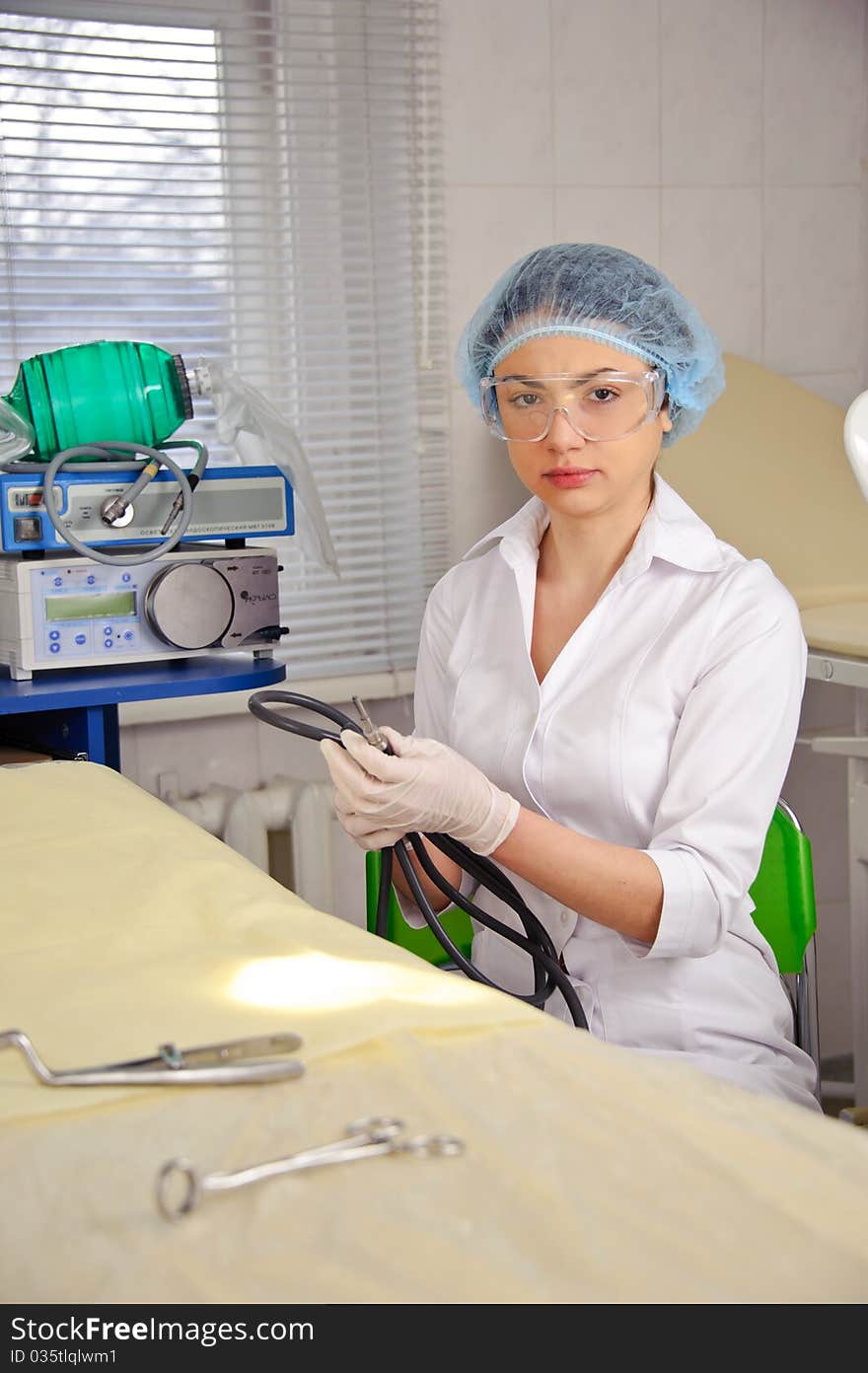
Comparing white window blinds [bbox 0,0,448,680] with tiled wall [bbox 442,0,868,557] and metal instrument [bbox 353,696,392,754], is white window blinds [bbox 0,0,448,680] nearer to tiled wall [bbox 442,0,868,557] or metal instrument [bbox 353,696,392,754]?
tiled wall [bbox 442,0,868,557]

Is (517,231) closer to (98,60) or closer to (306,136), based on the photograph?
(306,136)

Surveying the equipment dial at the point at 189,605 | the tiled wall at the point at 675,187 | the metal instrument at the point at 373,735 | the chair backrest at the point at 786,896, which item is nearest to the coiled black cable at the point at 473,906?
the metal instrument at the point at 373,735

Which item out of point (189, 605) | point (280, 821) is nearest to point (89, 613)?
point (189, 605)

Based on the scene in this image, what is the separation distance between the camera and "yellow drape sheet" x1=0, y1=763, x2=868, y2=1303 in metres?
0.52

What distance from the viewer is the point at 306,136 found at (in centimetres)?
266

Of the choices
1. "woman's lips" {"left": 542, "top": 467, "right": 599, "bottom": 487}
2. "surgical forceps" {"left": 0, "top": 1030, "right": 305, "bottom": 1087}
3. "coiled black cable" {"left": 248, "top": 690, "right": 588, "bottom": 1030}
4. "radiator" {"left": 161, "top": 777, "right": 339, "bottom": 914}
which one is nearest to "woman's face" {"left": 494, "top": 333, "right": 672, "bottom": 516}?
"woman's lips" {"left": 542, "top": 467, "right": 599, "bottom": 487}

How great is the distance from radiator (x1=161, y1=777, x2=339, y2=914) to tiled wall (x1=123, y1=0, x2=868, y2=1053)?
115 millimetres

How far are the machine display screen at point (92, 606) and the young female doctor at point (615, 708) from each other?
669mm

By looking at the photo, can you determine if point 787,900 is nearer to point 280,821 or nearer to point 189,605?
point 189,605

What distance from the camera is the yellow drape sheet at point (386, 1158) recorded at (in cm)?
52

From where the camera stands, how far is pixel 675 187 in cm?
288

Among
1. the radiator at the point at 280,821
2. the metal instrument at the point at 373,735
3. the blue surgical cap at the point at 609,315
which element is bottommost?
the radiator at the point at 280,821

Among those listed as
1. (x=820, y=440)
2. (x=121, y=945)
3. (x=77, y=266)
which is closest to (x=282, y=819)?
(x=77, y=266)

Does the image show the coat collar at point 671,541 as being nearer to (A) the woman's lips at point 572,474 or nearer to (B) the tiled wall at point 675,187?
(A) the woman's lips at point 572,474
